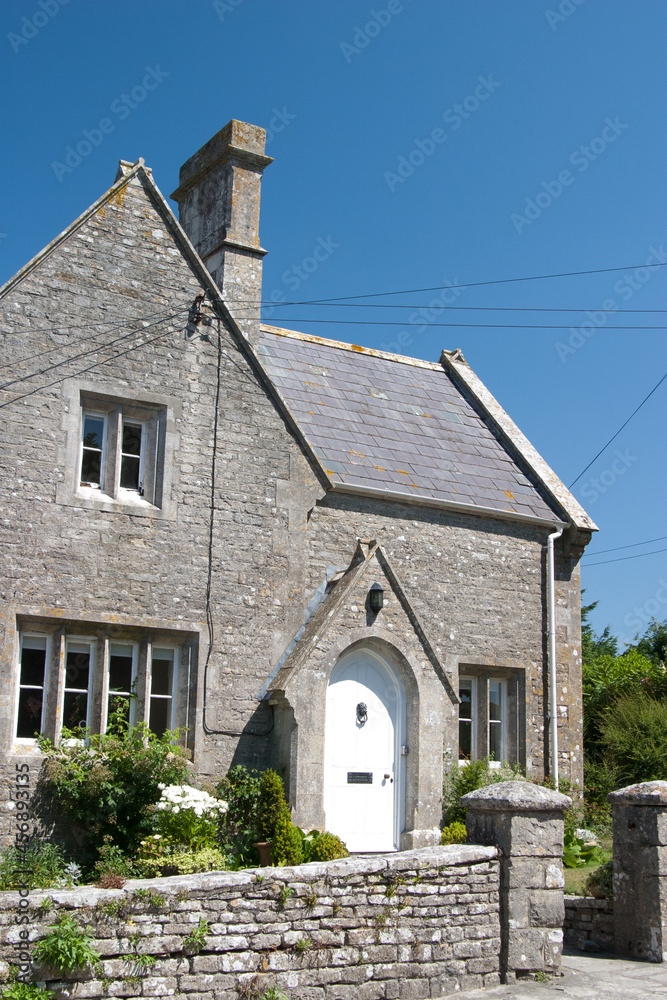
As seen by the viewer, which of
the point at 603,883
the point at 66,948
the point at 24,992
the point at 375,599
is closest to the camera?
the point at 24,992

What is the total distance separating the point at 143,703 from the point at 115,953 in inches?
193

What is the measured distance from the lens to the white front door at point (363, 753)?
12680 mm

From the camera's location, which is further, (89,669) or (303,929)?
(89,669)

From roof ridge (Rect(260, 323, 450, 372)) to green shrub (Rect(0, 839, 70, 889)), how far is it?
30.3 feet

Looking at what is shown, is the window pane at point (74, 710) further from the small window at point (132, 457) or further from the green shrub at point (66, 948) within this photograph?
the green shrub at point (66, 948)

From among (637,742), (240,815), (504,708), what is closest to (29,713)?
(240,815)

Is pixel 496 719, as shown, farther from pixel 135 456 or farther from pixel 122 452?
pixel 122 452

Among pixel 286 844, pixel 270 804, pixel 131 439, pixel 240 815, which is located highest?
pixel 131 439

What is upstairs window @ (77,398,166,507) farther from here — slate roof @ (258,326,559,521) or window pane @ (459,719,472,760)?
window pane @ (459,719,472,760)

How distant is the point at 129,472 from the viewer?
12.5 meters

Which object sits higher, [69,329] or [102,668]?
[69,329]

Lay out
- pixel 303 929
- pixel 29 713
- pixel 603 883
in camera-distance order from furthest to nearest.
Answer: pixel 29 713, pixel 603 883, pixel 303 929

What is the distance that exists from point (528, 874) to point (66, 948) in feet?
13.4

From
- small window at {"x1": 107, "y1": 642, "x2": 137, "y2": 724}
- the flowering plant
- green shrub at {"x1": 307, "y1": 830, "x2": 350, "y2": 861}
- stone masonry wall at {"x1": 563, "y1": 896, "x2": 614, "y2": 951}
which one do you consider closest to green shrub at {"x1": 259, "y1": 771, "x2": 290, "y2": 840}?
green shrub at {"x1": 307, "y1": 830, "x2": 350, "y2": 861}
